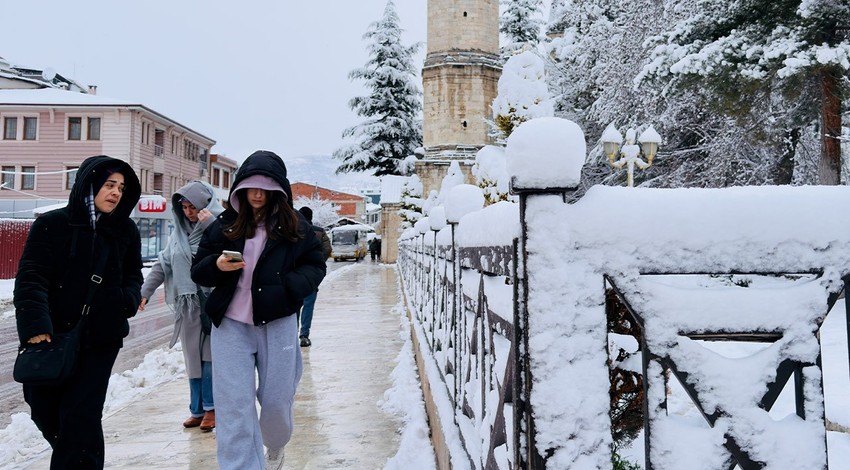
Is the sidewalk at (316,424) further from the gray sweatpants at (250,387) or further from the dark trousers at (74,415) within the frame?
the dark trousers at (74,415)

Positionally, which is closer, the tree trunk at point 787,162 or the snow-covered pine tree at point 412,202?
the tree trunk at point 787,162

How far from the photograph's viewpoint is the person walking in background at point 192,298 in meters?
4.51

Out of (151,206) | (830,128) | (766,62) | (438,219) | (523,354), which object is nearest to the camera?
(523,354)

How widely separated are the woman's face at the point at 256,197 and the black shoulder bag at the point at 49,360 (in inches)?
42.1

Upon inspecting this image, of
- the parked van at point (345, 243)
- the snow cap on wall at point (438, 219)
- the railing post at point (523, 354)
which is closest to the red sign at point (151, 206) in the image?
the parked van at point (345, 243)

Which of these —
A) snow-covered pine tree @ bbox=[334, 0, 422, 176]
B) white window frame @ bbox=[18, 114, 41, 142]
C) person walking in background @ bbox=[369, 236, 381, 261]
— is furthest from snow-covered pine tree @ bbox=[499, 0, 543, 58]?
white window frame @ bbox=[18, 114, 41, 142]

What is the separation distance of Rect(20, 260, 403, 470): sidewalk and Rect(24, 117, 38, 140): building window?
35.5 m

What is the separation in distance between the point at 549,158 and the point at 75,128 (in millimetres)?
40617

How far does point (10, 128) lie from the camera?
3525 centimetres

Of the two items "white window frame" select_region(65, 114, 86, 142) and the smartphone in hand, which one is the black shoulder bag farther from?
"white window frame" select_region(65, 114, 86, 142)

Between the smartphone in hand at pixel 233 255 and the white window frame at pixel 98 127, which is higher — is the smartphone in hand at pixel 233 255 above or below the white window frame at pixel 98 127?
below

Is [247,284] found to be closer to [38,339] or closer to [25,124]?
[38,339]

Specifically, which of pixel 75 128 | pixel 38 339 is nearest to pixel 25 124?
pixel 75 128

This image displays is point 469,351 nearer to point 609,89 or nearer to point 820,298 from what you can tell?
point 820,298
